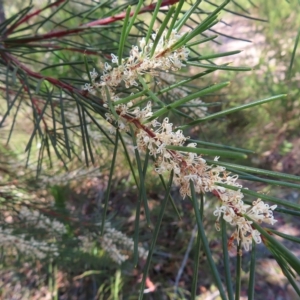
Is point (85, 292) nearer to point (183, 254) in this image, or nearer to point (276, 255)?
point (183, 254)

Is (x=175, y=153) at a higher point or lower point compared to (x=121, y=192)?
lower

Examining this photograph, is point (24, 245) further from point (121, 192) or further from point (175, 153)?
point (121, 192)

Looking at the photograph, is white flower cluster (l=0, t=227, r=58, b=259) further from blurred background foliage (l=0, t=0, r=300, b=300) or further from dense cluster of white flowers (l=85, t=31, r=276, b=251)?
dense cluster of white flowers (l=85, t=31, r=276, b=251)

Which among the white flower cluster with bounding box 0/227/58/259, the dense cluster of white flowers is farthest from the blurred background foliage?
the dense cluster of white flowers

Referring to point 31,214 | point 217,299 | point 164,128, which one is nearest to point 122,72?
point 164,128

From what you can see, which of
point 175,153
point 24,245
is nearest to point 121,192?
point 24,245

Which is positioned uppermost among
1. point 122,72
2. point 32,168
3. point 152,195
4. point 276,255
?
point 152,195

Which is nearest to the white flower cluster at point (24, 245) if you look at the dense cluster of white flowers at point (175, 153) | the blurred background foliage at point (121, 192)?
the blurred background foliage at point (121, 192)
